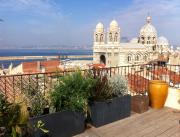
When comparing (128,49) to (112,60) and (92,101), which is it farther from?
(92,101)

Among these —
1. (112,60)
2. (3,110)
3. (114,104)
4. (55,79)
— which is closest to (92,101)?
(114,104)

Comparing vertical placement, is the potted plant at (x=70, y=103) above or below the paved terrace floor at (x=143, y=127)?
above

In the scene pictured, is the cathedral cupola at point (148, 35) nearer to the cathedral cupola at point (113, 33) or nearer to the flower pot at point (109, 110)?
the cathedral cupola at point (113, 33)

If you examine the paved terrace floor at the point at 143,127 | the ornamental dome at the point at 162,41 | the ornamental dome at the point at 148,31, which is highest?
the ornamental dome at the point at 148,31

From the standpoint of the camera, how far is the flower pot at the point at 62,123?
3.86 meters

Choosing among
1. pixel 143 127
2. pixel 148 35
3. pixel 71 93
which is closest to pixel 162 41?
pixel 148 35

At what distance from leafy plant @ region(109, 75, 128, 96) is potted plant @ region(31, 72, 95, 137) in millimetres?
791

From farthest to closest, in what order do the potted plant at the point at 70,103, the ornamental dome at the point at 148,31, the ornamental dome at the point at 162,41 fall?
the ornamental dome at the point at 162,41
the ornamental dome at the point at 148,31
the potted plant at the point at 70,103

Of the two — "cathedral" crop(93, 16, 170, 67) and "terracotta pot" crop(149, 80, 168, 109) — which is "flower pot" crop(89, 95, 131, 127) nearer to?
"terracotta pot" crop(149, 80, 168, 109)

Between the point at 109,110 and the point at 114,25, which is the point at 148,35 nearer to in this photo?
the point at 114,25

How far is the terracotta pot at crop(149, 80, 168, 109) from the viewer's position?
6.20 metres

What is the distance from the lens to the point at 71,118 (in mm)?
4355

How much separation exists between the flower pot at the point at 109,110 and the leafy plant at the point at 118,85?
146 millimetres

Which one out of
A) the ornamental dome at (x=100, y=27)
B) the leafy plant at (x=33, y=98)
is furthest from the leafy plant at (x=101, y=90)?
the ornamental dome at (x=100, y=27)
